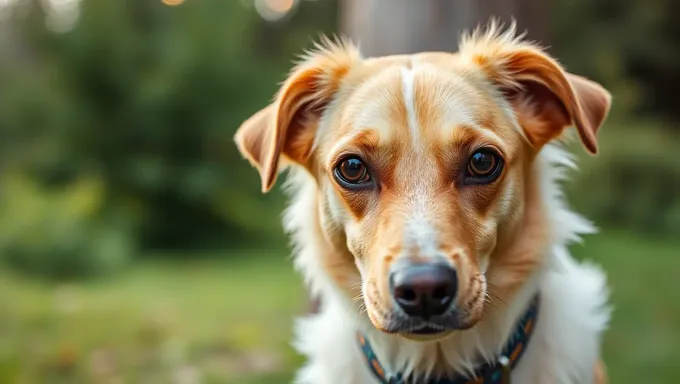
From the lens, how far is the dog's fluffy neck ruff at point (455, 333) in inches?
108

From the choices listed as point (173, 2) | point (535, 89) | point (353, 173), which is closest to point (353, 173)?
point (353, 173)

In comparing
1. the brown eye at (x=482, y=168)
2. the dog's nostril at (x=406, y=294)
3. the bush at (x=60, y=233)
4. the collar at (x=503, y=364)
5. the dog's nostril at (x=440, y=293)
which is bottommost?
the collar at (x=503, y=364)

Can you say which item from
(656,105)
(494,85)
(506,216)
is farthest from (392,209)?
(656,105)

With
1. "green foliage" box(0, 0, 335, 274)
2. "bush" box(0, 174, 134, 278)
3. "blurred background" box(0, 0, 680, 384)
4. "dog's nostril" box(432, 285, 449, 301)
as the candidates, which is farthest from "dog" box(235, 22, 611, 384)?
"green foliage" box(0, 0, 335, 274)

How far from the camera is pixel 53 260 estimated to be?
872 centimetres

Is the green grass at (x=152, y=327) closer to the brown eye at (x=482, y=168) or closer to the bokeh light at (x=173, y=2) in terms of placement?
the brown eye at (x=482, y=168)

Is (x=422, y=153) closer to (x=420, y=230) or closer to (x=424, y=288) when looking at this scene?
(x=420, y=230)

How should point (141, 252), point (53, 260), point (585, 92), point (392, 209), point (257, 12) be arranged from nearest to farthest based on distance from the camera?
point (392, 209)
point (585, 92)
point (53, 260)
point (141, 252)
point (257, 12)

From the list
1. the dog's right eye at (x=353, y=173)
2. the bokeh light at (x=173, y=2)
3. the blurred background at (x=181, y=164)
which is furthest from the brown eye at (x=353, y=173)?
the bokeh light at (x=173, y=2)

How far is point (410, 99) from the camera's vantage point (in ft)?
8.46

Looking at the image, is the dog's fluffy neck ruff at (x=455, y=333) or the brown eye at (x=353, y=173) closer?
the brown eye at (x=353, y=173)

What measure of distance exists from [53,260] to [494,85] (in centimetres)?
725

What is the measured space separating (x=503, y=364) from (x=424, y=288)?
72 centimetres

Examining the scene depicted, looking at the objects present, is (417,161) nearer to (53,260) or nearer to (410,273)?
(410,273)
